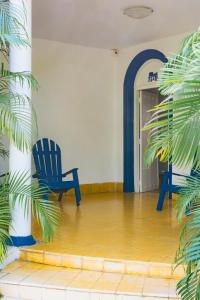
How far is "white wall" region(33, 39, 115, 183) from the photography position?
6.80m

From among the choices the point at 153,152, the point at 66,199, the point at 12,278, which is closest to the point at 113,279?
the point at 12,278

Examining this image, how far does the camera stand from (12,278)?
315 centimetres

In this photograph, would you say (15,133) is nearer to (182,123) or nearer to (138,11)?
(182,123)

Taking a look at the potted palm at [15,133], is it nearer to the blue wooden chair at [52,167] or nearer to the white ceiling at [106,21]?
the white ceiling at [106,21]

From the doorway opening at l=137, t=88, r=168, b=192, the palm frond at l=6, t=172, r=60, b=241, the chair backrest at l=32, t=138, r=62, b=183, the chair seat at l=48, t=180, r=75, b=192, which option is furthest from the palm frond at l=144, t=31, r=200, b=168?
the doorway opening at l=137, t=88, r=168, b=192

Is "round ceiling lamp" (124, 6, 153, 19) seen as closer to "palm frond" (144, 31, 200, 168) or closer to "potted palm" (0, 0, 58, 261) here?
"potted palm" (0, 0, 58, 261)

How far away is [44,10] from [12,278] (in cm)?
372

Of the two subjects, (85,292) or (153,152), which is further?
(85,292)

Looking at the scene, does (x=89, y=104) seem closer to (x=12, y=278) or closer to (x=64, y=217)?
(x=64, y=217)

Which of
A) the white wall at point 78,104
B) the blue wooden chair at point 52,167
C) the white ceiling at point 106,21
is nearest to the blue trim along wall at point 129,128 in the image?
the white wall at point 78,104

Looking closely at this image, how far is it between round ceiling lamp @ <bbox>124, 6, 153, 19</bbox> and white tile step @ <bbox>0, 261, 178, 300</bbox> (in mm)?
3686

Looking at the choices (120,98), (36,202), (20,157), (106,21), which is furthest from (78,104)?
(36,202)

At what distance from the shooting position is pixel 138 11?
5.38m

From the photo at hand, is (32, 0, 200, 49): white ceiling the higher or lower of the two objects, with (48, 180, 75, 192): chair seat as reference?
higher
